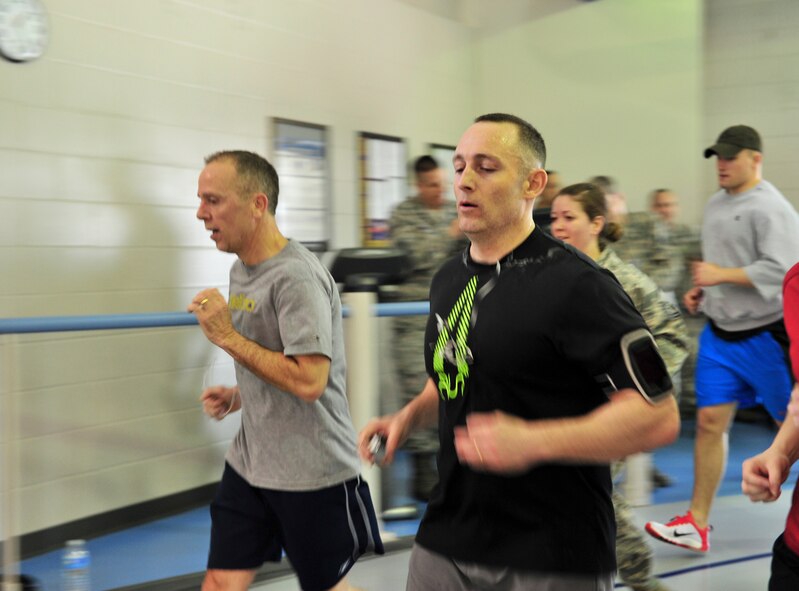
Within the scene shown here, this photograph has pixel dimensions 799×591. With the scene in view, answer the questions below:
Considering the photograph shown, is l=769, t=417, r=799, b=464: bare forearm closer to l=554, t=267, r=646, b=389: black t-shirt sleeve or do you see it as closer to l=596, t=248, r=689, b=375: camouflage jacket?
l=554, t=267, r=646, b=389: black t-shirt sleeve

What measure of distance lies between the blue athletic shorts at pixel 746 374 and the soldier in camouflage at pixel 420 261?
1.26m

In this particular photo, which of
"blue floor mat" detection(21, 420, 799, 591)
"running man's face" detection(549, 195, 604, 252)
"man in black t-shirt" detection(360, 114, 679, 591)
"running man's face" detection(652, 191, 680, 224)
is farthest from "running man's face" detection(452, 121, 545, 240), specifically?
"running man's face" detection(652, 191, 680, 224)

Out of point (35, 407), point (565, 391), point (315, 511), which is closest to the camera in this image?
point (565, 391)

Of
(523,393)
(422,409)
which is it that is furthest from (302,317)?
(523,393)

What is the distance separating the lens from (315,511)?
2609mm

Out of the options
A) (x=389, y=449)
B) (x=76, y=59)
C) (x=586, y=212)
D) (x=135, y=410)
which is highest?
(x=76, y=59)

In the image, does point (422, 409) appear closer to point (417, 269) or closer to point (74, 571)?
point (74, 571)

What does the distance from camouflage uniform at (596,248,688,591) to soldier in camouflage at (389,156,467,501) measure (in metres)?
1.28

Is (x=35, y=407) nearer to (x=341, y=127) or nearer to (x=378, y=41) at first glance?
(x=341, y=127)

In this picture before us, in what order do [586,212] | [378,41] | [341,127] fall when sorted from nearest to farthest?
1. [586,212]
2. [341,127]
3. [378,41]

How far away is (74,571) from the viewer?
3.82 m

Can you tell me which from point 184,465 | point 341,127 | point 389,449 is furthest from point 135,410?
point 389,449

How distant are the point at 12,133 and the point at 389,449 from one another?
300 cm

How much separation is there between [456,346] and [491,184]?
325 millimetres
